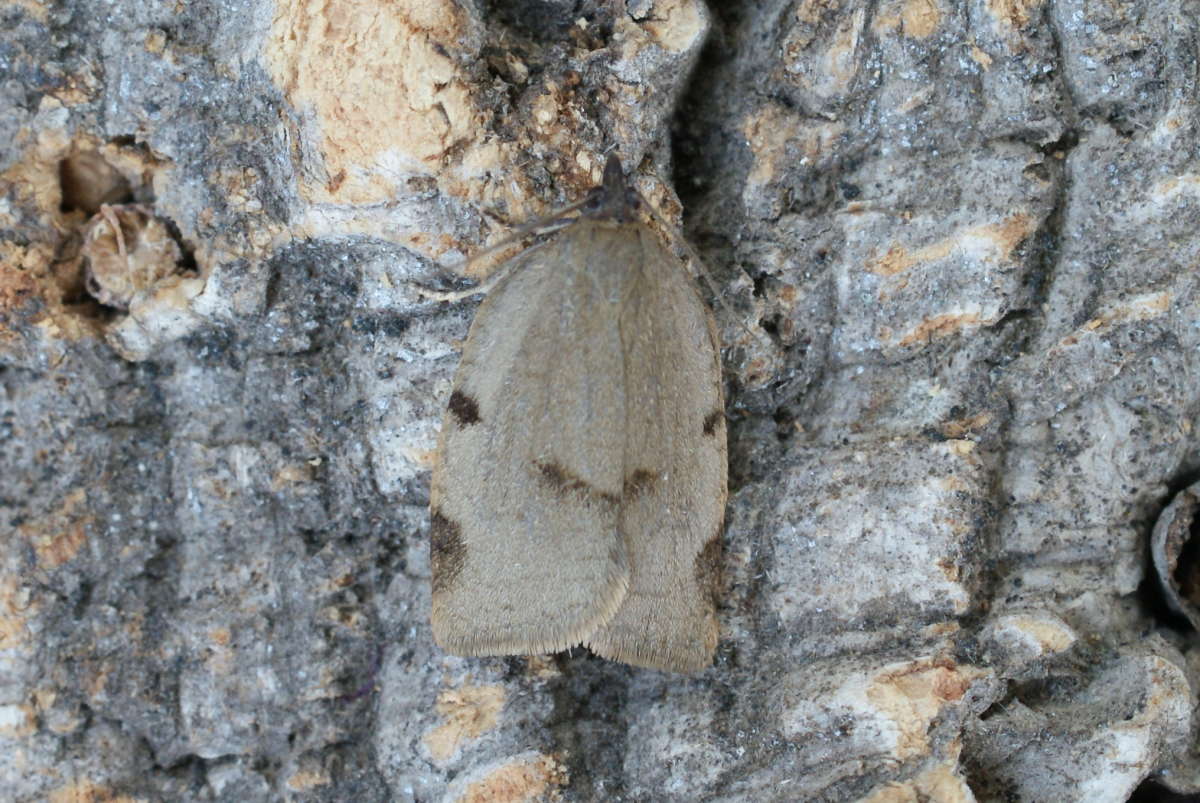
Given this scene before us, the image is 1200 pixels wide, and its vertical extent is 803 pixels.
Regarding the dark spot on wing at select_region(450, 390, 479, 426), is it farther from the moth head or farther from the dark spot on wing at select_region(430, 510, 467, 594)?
the moth head

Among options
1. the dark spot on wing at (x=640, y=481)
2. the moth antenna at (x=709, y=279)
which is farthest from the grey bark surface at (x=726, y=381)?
the dark spot on wing at (x=640, y=481)

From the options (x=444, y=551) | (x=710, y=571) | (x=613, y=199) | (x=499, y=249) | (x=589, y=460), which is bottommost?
(x=444, y=551)

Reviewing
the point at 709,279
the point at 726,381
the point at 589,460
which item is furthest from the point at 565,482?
the point at 709,279

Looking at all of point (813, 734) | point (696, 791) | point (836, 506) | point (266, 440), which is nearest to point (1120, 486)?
point (836, 506)

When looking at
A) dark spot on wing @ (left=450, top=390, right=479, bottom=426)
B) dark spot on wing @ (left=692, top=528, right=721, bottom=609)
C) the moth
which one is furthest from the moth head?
dark spot on wing @ (left=692, top=528, right=721, bottom=609)

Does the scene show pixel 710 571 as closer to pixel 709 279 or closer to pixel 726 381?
pixel 726 381

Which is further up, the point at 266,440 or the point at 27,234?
the point at 27,234

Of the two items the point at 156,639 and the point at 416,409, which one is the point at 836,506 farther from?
the point at 156,639

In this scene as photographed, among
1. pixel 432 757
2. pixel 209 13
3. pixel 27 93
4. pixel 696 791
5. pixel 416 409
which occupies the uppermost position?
pixel 209 13
